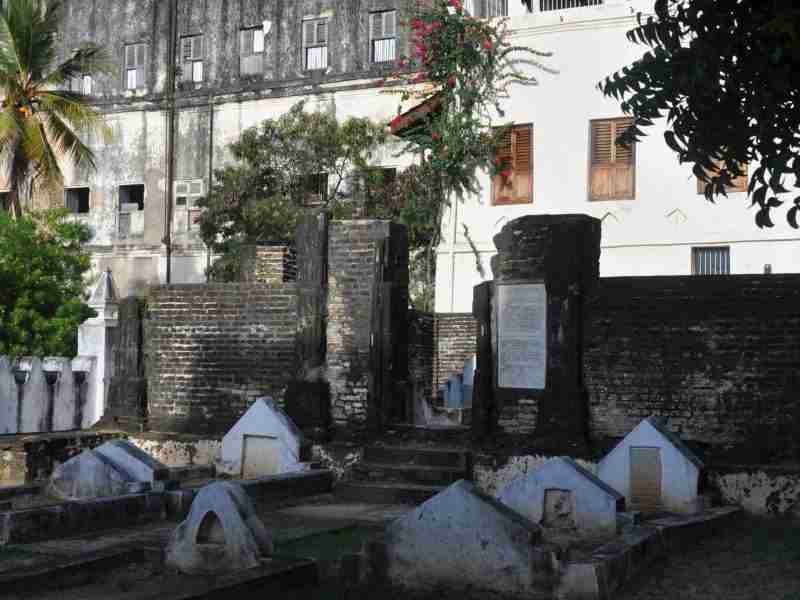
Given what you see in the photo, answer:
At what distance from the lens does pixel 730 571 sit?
827cm

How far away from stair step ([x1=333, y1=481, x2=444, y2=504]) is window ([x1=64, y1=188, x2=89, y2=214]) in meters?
24.0

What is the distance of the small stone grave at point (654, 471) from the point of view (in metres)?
10.5

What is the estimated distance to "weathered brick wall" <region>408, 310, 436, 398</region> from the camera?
63.0ft

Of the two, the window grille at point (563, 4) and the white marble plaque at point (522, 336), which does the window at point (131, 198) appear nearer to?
the window grille at point (563, 4)

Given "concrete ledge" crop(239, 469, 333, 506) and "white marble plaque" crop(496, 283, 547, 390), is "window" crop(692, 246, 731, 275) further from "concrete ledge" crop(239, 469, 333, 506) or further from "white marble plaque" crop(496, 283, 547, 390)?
"concrete ledge" crop(239, 469, 333, 506)

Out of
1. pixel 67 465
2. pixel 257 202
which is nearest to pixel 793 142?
pixel 67 465

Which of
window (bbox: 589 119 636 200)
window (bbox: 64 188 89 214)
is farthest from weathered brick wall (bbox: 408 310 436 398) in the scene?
window (bbox: 64 188 89 214)

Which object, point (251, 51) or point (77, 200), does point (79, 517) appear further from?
point (77, 200)

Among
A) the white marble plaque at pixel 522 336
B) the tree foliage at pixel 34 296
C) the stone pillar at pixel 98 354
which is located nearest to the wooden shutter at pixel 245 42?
the tree foliage at pixel 34 296

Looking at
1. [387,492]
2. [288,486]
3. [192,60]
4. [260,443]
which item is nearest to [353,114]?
[192,60]

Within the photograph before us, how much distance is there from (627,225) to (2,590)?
15794 millimetres

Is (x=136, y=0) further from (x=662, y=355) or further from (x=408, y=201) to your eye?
(x=662, y=355)

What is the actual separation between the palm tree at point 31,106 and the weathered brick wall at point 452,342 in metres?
10.9

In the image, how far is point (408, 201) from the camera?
24.1 meters
